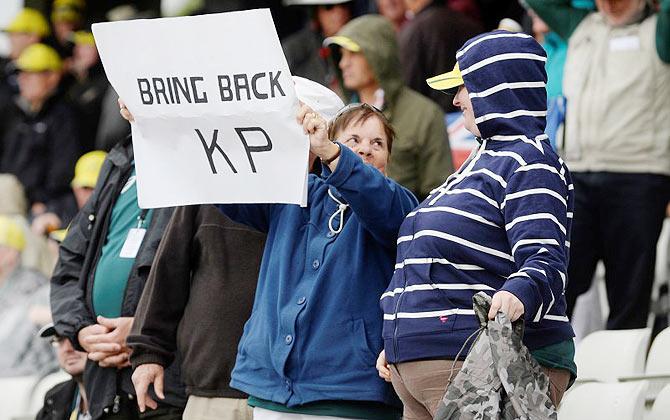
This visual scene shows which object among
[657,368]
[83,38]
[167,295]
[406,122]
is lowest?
[83,38]

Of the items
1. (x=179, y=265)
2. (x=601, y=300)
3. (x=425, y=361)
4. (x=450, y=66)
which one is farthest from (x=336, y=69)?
(x=425, y=361)

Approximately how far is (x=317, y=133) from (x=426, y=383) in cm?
80

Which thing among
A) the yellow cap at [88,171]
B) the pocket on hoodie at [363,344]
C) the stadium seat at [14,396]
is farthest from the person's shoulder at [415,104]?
the pocket on hoodie at [363,344]

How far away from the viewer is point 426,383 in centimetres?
433

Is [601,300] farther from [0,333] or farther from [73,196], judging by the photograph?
[73,196]

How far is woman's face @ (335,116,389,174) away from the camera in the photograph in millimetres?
5004

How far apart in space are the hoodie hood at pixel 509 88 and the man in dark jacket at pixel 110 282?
1860mm

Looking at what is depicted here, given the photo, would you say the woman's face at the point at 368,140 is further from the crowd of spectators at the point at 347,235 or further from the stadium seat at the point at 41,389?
the stadium seat at the point at 41,389

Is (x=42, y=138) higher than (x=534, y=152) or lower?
lower

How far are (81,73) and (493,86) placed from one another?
8433 millimetres

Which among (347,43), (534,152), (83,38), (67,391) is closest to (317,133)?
(534,152)

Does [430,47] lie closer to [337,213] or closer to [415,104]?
[415,104]

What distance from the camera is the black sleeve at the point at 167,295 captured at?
549cm

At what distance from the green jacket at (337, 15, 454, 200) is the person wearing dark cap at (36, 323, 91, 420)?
1.86m
